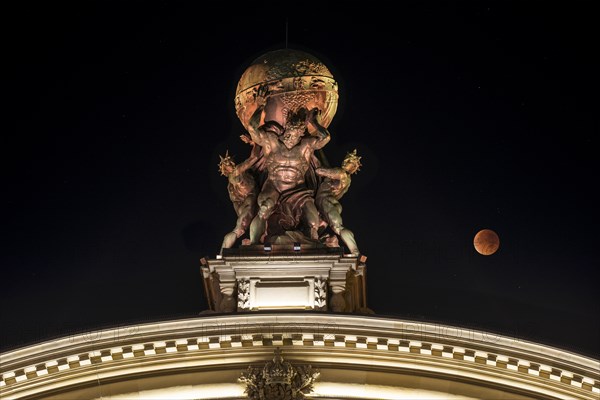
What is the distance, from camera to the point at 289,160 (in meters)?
37.1

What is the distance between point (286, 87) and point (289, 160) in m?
1.54

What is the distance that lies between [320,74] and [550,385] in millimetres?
8117

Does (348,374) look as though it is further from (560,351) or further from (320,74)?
(320,74)

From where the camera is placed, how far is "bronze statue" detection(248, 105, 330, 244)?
3678 cm

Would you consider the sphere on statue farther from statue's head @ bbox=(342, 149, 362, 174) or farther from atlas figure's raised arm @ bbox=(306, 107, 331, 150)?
statue's head @ bbox=(342, 149, 362, 174)

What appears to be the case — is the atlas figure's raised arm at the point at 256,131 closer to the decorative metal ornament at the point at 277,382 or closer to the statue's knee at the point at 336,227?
the statue's knee at the point at 336,227

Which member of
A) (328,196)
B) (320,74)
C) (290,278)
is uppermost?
(320,74)

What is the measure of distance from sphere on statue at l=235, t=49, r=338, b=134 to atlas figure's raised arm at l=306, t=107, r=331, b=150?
16 cm

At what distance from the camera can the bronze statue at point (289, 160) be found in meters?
36.8

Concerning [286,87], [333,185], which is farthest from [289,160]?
[286,87]

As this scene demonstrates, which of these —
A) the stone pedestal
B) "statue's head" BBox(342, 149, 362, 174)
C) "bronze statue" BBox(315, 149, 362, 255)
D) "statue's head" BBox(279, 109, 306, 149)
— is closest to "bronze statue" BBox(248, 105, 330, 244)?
"statue's head" BBox(279, 109, 306, 149)

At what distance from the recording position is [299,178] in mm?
37188

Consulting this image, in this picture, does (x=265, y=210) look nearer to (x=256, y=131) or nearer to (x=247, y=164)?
(x=247, y=164)

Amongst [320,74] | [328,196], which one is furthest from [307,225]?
[320,74]
